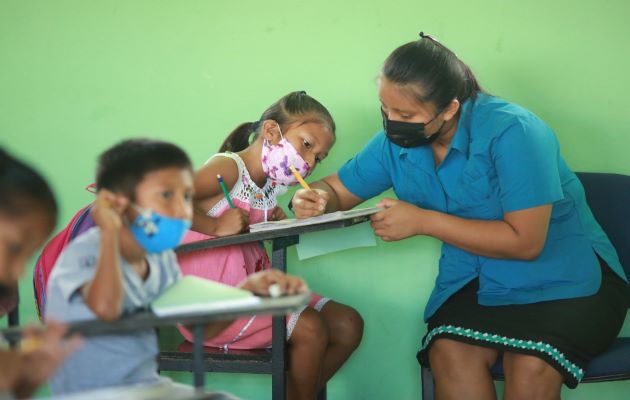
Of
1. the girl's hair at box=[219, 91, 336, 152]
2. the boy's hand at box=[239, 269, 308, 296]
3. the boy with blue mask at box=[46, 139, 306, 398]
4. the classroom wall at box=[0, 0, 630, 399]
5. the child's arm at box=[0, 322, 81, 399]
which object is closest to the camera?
the child's arm at box=[0, 322, 81, 399]

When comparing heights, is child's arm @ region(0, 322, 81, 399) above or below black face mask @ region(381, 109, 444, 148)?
below

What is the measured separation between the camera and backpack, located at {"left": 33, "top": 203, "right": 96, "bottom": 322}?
207 cm

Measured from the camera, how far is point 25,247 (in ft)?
4.03

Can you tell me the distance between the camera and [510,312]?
2086 millimetres

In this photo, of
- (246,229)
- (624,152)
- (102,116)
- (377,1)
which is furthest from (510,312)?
(102,116)

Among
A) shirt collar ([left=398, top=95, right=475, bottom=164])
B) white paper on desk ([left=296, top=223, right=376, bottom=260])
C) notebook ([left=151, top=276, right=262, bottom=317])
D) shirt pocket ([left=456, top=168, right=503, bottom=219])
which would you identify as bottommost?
white paper on desk ([left=296, top=223, right=376, bottom=260])

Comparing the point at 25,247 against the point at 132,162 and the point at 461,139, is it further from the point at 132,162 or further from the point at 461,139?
the point at 461,139

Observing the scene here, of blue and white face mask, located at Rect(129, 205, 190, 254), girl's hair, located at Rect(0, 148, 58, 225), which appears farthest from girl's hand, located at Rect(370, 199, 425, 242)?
girl's hair, located at Rect(0, 148, 58, 225)

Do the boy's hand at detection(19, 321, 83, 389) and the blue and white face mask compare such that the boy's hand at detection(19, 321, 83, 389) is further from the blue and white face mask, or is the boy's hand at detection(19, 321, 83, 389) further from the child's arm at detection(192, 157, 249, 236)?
the child's arm at detection(192, 157, 249, 236)

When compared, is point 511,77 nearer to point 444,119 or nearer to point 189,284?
point 444,119

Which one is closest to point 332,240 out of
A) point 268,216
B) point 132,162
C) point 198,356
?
point 268,216

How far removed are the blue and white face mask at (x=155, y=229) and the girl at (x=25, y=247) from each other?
0.50 ft

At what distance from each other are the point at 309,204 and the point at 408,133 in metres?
0.33

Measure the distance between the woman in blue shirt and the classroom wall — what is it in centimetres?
47
